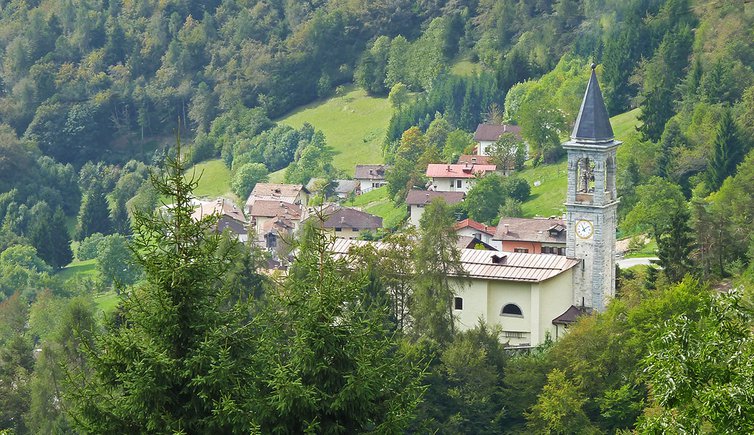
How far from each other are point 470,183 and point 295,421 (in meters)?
72.7

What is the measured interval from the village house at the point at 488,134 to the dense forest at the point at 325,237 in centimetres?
261

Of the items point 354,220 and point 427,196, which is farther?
point 427,196

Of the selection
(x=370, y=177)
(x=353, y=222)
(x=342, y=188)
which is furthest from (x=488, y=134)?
(x=353, y=222)

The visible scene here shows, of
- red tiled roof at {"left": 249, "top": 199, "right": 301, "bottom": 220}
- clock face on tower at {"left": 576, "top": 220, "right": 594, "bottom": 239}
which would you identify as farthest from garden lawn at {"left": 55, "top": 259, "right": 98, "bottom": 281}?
clock face on tower at {"left": 576, "top": 220, "right": 594, "bottom": 239}

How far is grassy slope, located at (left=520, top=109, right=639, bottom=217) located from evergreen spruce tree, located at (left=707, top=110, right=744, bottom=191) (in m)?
8.42

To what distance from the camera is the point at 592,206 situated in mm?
58469

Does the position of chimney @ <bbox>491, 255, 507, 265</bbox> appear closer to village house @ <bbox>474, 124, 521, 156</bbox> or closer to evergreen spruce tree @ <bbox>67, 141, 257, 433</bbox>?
evergreen spruce tree @ <bbox>67, 141, 257, 433</bbox>

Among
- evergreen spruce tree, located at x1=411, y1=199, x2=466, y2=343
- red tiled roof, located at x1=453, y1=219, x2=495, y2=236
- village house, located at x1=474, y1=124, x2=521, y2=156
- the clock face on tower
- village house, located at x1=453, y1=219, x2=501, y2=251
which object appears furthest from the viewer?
village house, located at x1=474, y1=124, x2=521, y2=156

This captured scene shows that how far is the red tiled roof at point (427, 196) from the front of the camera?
9187cm

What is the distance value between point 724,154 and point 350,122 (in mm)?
53019

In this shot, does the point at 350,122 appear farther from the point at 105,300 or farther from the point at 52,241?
the point at 105,300

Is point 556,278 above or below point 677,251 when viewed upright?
below

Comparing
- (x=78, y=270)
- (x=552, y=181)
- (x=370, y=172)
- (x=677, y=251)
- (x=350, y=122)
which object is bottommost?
(x=78, y=270)

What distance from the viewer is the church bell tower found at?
5771 cm
